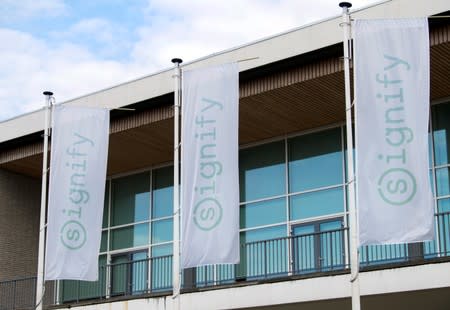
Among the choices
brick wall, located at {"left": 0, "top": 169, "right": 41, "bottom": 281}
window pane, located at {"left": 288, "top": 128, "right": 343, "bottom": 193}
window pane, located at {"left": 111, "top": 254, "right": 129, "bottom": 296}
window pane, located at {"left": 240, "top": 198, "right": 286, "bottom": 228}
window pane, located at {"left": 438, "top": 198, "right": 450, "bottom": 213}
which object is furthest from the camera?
brick wall, located at {"left": 0, "top": 169, "right": 41, "bottom": 281}

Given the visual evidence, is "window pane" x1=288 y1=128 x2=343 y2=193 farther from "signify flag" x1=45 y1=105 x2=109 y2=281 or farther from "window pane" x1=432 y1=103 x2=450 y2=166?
"signify flag" x1=45 y1=105 x2=109 y2=281

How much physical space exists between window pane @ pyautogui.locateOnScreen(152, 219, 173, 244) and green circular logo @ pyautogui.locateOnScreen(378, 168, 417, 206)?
12.1 meters

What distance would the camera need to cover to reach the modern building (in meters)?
20.5

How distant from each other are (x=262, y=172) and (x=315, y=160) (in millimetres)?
1720

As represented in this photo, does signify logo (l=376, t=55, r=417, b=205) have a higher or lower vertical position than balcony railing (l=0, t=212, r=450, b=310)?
higher

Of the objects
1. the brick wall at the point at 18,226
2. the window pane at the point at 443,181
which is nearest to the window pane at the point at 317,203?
the window pane at the point at 443,181

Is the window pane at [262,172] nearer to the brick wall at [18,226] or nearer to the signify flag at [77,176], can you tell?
the signify flag at [77,176]

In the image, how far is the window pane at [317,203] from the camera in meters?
23.9

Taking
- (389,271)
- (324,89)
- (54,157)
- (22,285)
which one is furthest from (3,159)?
(389,271)

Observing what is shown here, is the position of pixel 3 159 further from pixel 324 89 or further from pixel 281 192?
pixel 324 89

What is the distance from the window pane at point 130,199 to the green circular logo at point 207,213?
997 centimetres

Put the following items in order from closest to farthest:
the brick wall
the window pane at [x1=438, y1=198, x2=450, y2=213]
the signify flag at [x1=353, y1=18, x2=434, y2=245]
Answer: the signify flag at [x1=353, y1=18, x2=434, y2=245] → the window pane at [x1=438, y1=198, x2=450, y2=213] → the brick wall

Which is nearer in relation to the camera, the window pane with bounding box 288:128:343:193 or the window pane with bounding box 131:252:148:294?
the window pane with bounding box 288:128:343:193

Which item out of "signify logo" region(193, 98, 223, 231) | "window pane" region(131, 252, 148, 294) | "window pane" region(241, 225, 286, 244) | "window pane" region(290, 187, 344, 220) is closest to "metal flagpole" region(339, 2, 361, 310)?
"signify logo" region(193, 98, 223, 231)
